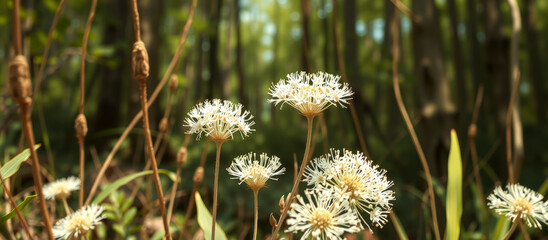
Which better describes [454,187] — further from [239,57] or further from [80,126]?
[239,57]

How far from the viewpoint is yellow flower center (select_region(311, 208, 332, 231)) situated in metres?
0.45

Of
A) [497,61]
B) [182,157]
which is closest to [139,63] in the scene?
[182,157]

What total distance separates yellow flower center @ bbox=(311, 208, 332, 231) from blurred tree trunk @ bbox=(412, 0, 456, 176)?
1473mm

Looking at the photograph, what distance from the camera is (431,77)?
75.7 inches

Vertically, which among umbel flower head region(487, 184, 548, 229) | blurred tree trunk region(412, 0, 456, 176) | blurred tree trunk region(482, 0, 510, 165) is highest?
blurred tree trunk region(482, 0, 510, 165)

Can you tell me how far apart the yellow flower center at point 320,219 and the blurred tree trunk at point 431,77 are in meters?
1.47

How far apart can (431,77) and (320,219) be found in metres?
1.67

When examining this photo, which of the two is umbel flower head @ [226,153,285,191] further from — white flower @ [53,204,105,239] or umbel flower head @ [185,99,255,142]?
white flower @ [53,204,105,239]

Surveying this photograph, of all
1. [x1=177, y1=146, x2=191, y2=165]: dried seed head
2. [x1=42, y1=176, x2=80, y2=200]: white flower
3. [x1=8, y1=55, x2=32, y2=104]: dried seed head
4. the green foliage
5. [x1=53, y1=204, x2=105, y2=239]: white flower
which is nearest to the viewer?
[x1=8, y1=55, x2=32, y2=104]: dried seed head

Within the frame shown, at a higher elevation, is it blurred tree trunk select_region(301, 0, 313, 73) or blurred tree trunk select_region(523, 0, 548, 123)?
blurred tree trunk select_region(523, 0, 548, 123)

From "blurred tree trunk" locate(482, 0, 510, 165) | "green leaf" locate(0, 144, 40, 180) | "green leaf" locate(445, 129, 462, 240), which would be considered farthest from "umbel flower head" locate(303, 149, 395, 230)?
"blurred tree trunk" locate(482, 0, 510, 165)

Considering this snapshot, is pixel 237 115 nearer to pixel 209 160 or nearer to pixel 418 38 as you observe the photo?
pixel 418 38

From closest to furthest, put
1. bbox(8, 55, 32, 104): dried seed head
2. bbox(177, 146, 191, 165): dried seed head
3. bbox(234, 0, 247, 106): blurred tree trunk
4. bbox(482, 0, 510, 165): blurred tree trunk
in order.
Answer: bbox(8, 55, 32, 104): dried seed head
bbox(177, 146, 191, 165): dried seed head
bbox(482, 0, 510, 165): blurred tree trunk
bbox(234, 0, 247, 106): blurred tree trunk

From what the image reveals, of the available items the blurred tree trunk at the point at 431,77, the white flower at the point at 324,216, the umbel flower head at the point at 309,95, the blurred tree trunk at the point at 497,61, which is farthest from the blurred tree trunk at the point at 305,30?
the blurred tree trunk at the point at 497,61
